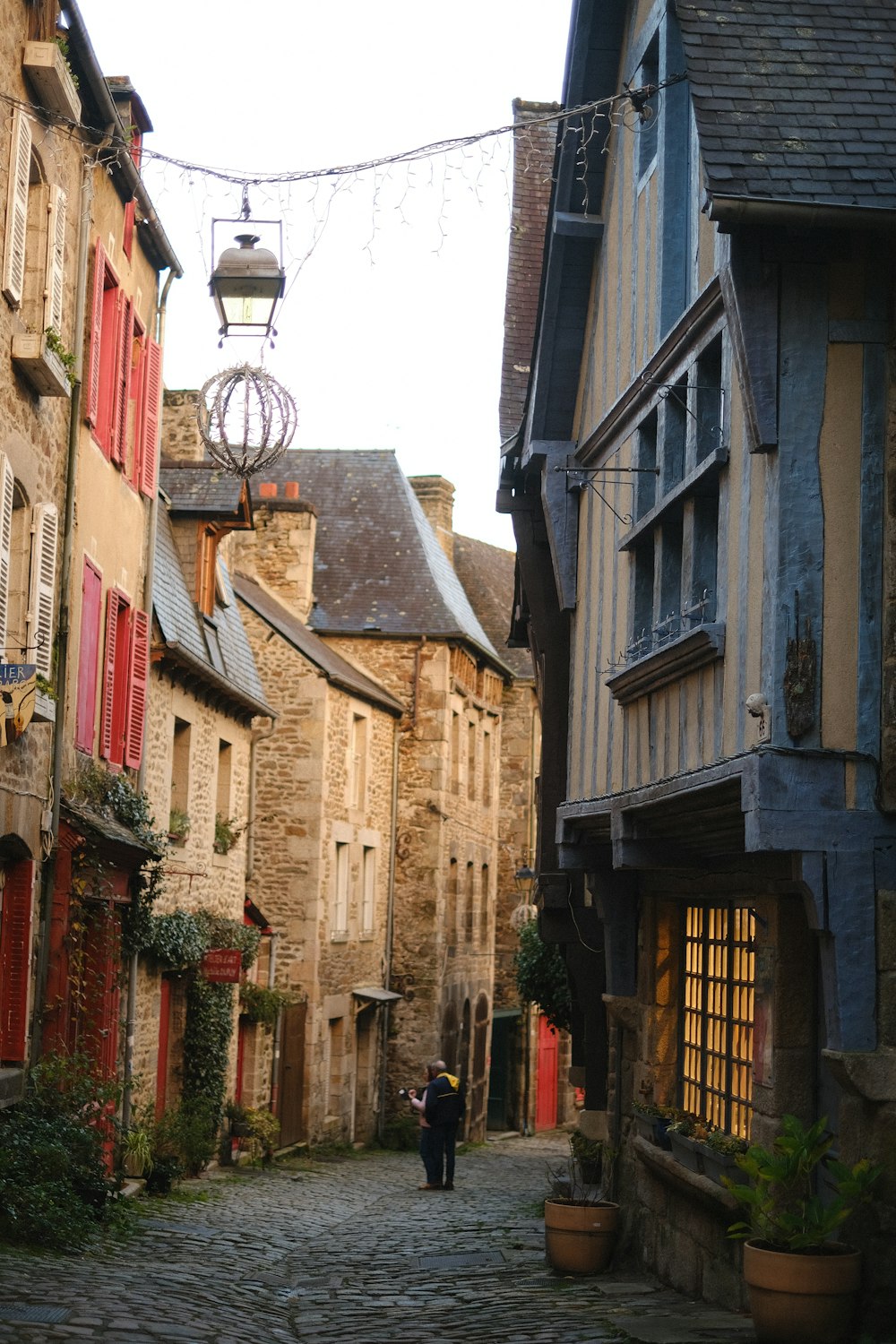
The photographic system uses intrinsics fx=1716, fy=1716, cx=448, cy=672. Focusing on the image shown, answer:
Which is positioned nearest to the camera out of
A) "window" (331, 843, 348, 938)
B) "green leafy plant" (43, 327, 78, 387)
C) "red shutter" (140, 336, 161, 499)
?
"green leafy plant" (43, 327, 78, 387)

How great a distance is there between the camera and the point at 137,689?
13.7 meters

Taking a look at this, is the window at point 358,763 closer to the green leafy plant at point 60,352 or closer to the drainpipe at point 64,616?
the drainpipe at point 64,616

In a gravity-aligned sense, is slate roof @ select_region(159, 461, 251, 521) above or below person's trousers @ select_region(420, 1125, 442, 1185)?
above

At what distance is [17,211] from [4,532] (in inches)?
71.8

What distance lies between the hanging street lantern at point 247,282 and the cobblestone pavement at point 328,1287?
449cm

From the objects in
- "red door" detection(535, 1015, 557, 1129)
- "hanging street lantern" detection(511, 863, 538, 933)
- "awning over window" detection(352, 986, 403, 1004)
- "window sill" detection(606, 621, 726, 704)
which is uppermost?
"window sill" detection(606, 621, 726, 704)

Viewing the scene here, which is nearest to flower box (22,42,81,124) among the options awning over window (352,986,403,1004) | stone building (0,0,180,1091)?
stone building (0,0,180,1091)

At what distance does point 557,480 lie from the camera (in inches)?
414

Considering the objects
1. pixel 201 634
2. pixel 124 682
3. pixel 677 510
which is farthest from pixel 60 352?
pixel 201 634

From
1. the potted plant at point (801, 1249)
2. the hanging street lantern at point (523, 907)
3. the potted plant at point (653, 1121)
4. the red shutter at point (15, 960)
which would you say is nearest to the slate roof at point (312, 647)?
the hanging street lantern at point (523, 907)

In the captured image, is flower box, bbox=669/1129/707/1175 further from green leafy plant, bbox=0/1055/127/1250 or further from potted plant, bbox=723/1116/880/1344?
green leafy plant, bbox=0/1055/127/1250

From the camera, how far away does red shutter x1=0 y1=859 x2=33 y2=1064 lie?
33.8 ft

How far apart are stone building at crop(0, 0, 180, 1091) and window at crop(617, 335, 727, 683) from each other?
3253 mm

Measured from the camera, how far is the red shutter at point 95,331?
11.9 m
